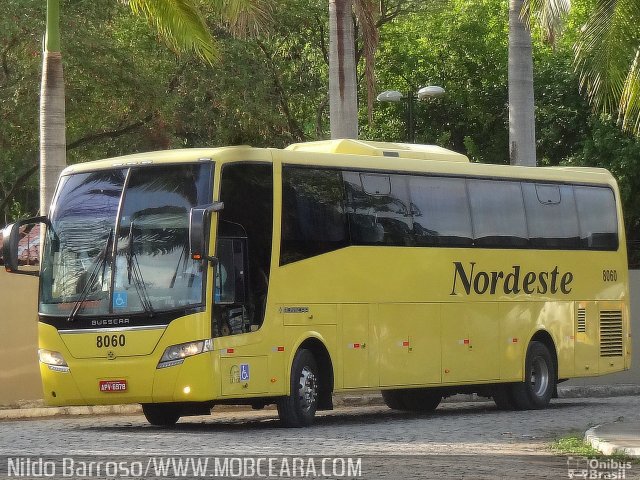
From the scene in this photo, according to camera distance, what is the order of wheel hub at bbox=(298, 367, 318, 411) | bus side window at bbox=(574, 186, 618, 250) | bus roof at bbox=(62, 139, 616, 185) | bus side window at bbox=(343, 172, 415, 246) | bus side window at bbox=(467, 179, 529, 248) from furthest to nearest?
1. bus side window at bbox=(574, 186, 618, 250)
2. bus side window at bbox=(467, 179, 529, 248)
3. bus side window at bbox=(343, 172, 415, 246)
4. wheel hub at bbox=(298, 367, 318, 411)
5. bus roof at bbox=(62, 139, 616, 185)

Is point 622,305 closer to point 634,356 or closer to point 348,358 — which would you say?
point 634,356

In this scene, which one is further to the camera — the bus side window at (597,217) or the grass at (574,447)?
the bus side window at (597,217)

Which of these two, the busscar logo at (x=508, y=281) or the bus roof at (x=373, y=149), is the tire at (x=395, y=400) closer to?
the busscar logo at (x=508, y=281)

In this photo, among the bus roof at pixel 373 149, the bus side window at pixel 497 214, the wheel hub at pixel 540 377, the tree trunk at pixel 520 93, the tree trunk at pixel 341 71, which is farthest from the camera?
the tree trunk at pixel 520 93

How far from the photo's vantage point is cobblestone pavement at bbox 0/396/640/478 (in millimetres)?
13109

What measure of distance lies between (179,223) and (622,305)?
992cm

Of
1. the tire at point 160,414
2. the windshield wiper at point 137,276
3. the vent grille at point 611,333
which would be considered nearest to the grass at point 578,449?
the windshield wiper at point 137,276

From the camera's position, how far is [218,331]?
16.4 meters

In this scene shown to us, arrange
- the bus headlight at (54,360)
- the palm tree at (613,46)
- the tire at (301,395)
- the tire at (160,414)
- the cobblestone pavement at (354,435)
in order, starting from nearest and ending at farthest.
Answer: the cobblestone pavement at (354,435)
the bus headlight at (54,360)
the tire at (301,395)
the tire at (160,414)
the palm tree at (613,46)

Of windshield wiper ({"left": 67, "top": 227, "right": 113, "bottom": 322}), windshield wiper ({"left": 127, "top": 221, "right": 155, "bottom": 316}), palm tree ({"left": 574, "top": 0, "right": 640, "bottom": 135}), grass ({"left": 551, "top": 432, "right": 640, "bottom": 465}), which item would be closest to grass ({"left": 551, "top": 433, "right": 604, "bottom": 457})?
grass ({"left": 551, "top": 432, "right": 640, "bottom": 465})

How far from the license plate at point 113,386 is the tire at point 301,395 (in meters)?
2.01

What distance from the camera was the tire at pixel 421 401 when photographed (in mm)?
21969

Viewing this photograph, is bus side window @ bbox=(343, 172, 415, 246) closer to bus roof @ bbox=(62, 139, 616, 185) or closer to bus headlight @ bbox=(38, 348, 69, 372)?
bus roof @ bbox=(62, 139, 616, 185)

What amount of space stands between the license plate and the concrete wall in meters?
6.23
